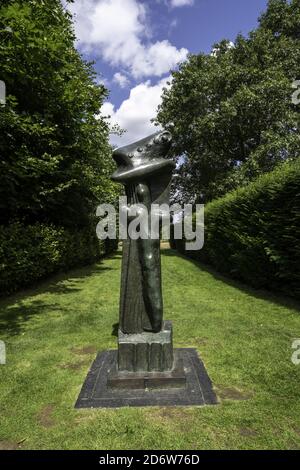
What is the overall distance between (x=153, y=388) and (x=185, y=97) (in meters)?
24.0

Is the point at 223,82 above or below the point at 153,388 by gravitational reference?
above

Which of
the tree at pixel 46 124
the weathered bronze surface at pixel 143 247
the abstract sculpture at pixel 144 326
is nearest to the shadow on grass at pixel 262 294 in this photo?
the abstract sculpture at pixel 144 326

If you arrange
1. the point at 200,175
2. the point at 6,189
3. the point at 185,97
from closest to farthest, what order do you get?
the point at 6,189 → the point at 185,97 → the point at 200,175

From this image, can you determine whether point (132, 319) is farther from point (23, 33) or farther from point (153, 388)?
point (23, 33)

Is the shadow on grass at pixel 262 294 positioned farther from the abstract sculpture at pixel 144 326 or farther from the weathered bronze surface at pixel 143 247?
the weathered bronze surface at pixel 143 247

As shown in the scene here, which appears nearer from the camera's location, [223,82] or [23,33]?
[23,33]

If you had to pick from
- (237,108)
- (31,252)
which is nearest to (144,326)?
(31,252)

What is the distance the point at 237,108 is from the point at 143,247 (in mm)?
19998

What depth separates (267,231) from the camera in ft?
29.6

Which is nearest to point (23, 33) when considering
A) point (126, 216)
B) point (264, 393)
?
point (126, 216)

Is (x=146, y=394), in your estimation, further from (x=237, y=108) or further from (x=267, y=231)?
(x=237, y=108)

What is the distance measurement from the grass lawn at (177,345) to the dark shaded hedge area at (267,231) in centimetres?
74

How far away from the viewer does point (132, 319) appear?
442 cm
